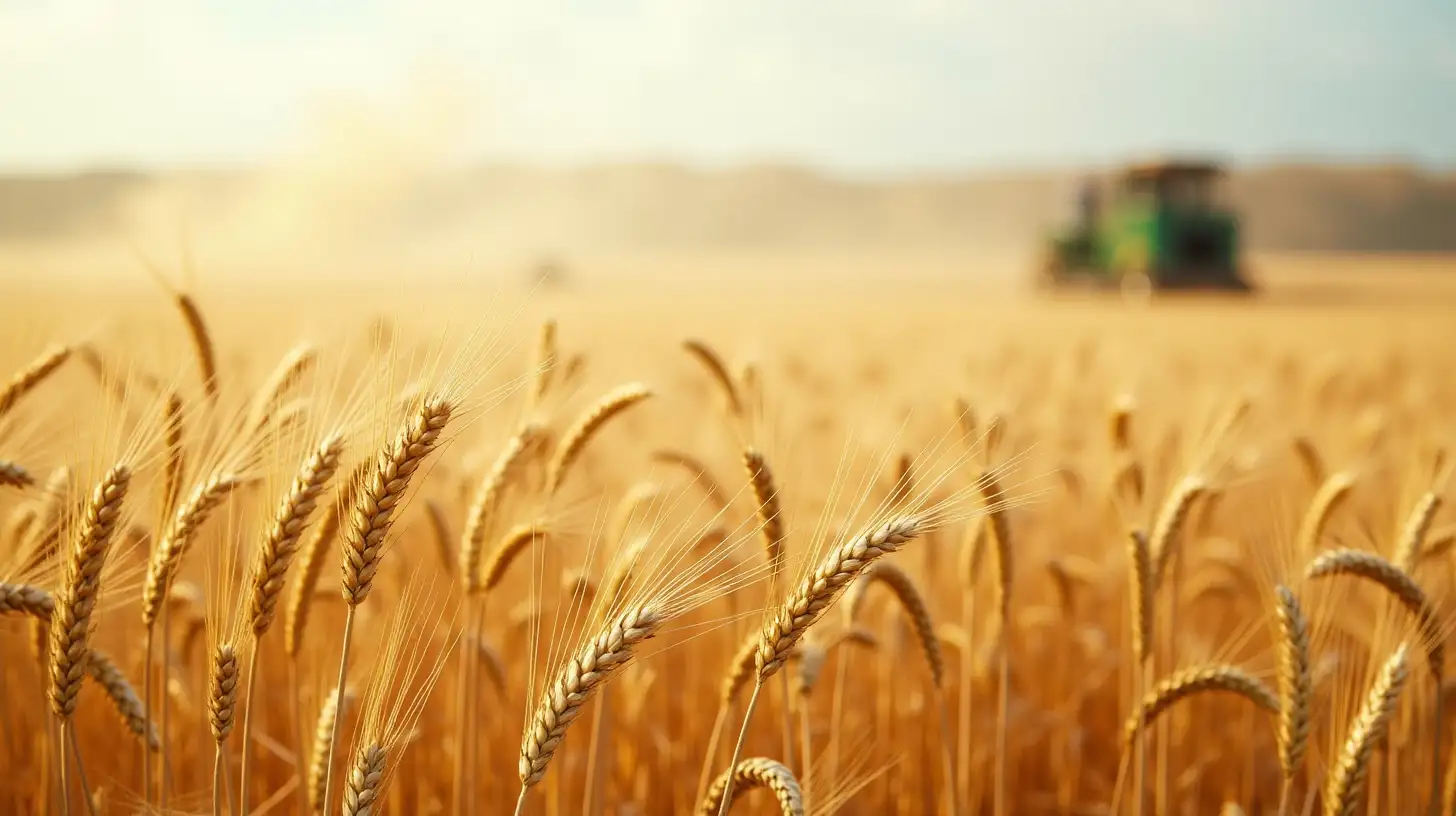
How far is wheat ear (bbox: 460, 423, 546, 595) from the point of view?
152 centimetres

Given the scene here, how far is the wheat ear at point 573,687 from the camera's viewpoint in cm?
96

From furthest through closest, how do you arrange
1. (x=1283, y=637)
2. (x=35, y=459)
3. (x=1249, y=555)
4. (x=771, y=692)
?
(x=1249, y=555) < (x=771, y=692) < (x=35, y=459) < (x=1283, y=637)

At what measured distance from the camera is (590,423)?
1.68m

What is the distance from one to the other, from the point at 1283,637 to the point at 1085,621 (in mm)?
2045

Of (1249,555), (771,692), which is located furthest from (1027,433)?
(771,692)

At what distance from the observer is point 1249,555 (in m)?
3.63

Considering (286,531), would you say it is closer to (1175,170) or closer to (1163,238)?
(1163,238)

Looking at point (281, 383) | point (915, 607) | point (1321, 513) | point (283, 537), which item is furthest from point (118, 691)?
point (1321, 513)

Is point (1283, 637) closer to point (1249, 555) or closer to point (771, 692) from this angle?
point (771, 692)

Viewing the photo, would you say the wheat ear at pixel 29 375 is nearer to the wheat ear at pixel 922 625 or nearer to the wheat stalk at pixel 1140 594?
the wheat ear at pixel 922 625

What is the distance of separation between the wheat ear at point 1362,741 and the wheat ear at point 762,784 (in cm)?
77

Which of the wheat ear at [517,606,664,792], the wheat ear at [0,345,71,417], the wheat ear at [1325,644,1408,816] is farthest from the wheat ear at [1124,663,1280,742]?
the wheat ear at [0,345,71,417]

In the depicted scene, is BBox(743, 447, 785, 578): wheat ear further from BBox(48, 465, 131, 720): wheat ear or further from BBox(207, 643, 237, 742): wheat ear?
BBox(48, 465, 131, 720): wheat ear

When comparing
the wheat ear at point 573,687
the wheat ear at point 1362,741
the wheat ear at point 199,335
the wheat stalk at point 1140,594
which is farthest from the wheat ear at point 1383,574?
the wheat ear at point 199,335
